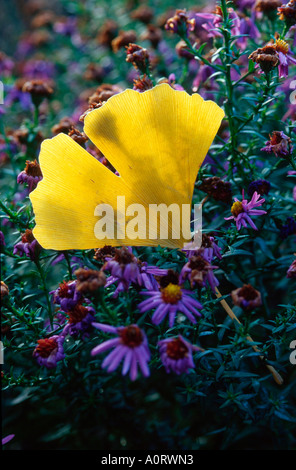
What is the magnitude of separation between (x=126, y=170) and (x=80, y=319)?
1.12 feet

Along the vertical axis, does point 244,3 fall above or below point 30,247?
above

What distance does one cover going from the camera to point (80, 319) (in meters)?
0.95

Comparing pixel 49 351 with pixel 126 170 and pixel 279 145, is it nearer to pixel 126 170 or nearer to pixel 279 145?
pixel 126 170

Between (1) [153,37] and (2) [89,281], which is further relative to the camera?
(1) [153,37]

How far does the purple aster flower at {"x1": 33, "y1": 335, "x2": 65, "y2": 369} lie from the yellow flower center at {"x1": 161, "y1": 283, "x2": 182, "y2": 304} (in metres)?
0.28

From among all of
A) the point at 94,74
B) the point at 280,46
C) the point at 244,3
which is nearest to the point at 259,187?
the point at 280,46

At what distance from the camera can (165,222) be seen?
1.00 meters

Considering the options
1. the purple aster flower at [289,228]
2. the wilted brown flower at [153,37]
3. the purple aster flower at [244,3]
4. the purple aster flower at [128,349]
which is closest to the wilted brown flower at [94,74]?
the wilted brown flower at [153,37]

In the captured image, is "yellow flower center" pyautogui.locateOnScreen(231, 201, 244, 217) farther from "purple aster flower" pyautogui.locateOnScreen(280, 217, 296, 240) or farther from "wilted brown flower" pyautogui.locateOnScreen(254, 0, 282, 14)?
"wilted brown flower" pyautogui.locateOnScreen(254, 0, 282, 14)

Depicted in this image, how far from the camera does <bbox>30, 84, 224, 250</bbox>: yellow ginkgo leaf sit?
96 cm

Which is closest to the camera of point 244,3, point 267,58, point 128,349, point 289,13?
point 128,349

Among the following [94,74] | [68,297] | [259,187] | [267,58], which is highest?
[94,74]
